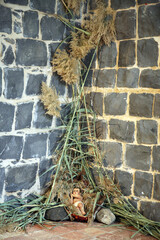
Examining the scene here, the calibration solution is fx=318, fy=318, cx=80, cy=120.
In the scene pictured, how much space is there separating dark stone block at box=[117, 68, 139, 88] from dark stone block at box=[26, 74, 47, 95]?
2.64ft

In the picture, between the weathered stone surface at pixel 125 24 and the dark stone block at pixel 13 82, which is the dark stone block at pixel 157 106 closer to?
the weathered stone surface at pixel 125 24

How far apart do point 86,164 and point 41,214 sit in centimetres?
75

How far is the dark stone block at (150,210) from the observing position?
123 inches

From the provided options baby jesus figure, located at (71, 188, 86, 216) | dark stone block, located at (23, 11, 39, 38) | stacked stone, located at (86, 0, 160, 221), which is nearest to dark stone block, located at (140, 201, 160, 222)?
stacked stone, located at (86, 0, 160, 221)

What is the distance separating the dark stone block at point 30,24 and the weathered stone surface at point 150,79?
3.84 feet

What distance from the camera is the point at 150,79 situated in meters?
3.14

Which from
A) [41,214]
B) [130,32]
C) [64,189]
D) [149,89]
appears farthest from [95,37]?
[41,214]

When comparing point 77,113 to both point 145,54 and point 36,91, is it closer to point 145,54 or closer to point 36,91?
point 36,91

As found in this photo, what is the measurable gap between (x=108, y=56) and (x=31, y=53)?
2.73 ft

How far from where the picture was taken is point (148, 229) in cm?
299

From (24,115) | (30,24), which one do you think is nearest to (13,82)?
(24,115)

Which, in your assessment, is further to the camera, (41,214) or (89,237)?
(41,214)

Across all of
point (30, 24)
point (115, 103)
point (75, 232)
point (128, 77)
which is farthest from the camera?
point (115, 103)

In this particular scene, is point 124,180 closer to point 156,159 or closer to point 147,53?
point 156,159
